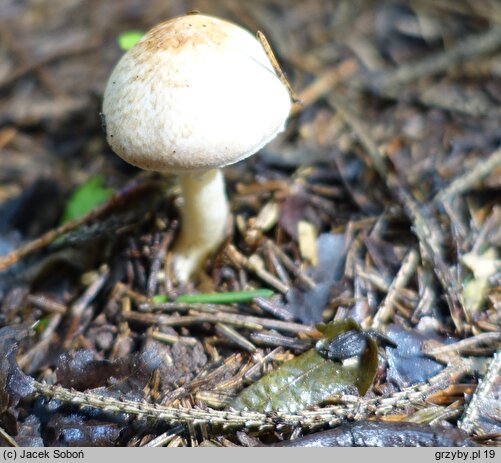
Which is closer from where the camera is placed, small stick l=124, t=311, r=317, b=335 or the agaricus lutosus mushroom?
the agaricus lutosus mushroom

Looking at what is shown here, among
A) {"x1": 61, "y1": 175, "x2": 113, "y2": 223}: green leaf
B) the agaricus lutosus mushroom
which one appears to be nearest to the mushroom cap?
the agaricus lutosus mushroom

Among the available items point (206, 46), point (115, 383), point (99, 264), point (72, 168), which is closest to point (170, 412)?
point (115, 383)

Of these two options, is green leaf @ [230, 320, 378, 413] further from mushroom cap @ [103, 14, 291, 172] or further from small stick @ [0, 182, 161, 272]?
small stick @ [0, 182, 161, 272]

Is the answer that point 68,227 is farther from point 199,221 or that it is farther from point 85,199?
point 199,221

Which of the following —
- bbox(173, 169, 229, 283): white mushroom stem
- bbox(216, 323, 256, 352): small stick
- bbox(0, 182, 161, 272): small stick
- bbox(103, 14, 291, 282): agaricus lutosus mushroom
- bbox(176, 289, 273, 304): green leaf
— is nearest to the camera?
bbox(103, 14, 291, 282): agaricus lutosus mushroom

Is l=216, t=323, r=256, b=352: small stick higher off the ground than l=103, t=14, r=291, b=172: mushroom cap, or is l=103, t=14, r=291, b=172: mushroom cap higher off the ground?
l=103, t=14, r=291, b=172: mushroom cap

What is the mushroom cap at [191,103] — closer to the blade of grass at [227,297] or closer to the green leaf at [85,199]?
the blade of grass at [227,297]

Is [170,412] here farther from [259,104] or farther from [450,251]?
[450,251]
